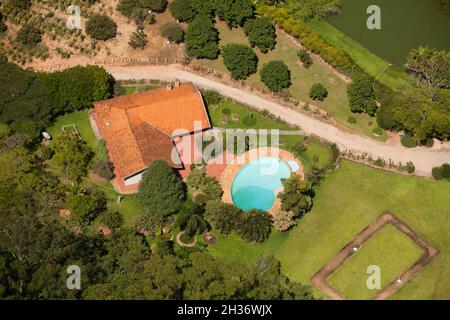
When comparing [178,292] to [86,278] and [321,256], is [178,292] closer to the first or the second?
[86,278]

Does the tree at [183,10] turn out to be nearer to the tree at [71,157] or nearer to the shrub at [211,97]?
the shrub at [211,97]

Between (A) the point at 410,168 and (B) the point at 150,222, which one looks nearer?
(B) the point at 150,222

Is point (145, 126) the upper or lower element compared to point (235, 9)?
lower

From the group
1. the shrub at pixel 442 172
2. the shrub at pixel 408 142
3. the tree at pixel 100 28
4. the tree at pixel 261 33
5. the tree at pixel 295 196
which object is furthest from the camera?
the tree at pixel 100 28

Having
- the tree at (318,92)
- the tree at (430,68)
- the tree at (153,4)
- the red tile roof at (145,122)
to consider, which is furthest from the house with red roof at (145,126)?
the tree at (430,68)

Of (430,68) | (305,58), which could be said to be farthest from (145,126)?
(430,68)

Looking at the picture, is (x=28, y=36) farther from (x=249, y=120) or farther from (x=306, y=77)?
(x=306, y=77)
